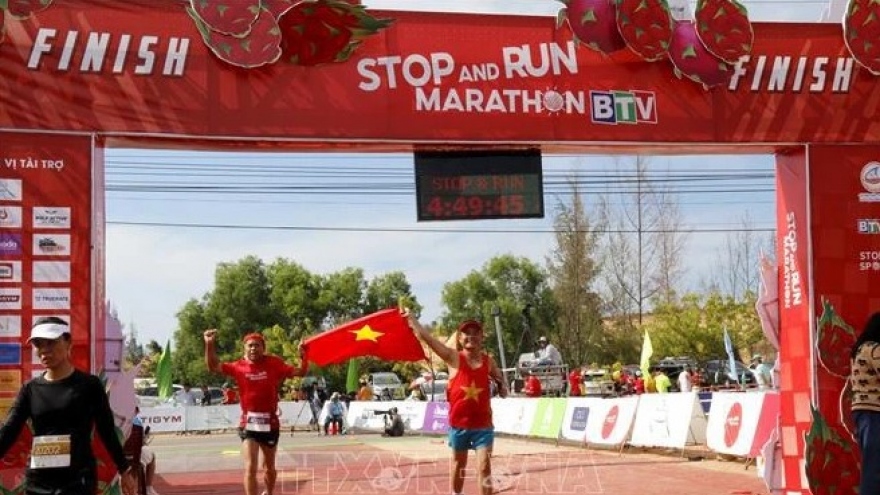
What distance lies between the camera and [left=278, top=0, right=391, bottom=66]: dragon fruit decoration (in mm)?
11117

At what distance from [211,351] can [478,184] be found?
3.15m

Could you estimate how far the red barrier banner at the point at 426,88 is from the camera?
1075 cm

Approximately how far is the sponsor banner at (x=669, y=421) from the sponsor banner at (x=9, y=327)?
12795 mm

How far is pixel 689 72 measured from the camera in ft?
39.5

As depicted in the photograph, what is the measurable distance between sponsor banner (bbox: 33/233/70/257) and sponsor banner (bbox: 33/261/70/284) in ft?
0.28

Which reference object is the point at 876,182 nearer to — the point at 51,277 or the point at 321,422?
the point at 51,277

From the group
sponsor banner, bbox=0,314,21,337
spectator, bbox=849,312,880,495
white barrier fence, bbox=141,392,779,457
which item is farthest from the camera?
white barrier fence, bbox=141,392,779,457

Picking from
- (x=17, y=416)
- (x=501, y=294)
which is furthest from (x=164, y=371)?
(x=501, y=294)

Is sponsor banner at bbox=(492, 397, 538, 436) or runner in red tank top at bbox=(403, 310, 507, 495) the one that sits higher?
runner in red tank top at bbox=(403, 310, 507, 495)

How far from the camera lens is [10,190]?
416 inches

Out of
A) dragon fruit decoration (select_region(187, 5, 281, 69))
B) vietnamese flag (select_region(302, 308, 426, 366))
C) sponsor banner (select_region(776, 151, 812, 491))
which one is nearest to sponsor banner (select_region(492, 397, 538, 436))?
vietnamese flag (select_region(302, 308, 426, 366))

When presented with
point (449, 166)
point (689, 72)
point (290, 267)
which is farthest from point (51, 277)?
point (290, 267)

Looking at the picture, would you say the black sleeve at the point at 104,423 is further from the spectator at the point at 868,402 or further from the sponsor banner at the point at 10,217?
the spectator at the point at 868,402

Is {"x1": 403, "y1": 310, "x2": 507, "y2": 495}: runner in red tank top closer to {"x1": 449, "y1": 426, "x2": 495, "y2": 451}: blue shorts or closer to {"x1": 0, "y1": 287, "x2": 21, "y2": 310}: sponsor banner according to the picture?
{"x1": 449, "y1": 426, "x2": 495, "y2": 451}: blue shorts
